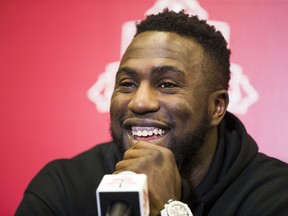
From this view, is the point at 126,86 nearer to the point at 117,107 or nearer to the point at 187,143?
the point at 117,107

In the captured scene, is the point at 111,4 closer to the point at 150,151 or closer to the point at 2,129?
the point at 2,129

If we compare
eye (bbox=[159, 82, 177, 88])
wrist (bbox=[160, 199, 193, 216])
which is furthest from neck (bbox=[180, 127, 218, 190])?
wrist (bbox=[160, 199, 193, 216])

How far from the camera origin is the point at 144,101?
123 centimetres

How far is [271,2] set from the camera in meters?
1.92

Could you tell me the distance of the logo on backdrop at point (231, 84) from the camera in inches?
72.4

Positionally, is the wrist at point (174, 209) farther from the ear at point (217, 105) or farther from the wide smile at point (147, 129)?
the ear at point (217, 105)

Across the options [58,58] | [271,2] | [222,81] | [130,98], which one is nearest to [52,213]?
[130,98]

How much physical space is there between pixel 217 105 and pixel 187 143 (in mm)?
191

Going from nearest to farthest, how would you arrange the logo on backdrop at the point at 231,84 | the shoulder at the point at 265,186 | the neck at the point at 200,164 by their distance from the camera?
the shoulder at the point at 265,186
the neck at the point at 200,164
the logo on backdrop at the point at 231,84

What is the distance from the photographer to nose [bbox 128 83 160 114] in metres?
1.22

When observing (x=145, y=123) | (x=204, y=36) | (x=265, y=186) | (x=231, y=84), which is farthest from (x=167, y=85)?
(x=231, y=84)

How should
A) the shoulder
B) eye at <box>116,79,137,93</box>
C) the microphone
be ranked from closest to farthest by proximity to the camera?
the microphone → the shoulder → eye at <box>116,79,137,93</box>

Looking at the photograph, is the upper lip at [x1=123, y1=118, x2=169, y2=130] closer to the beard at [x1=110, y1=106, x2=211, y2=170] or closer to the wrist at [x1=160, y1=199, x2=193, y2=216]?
the beard at [x1=110, y1=106, x2=211, y2=170]

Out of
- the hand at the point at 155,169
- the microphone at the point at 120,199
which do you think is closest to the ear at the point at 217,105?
the hand at the point at 155,169
